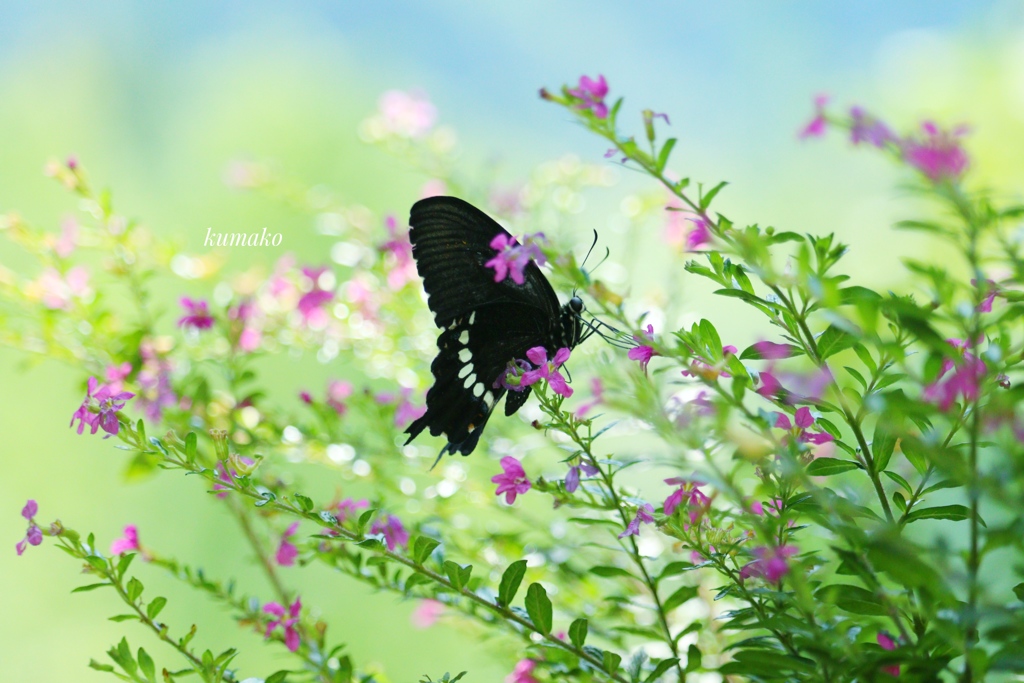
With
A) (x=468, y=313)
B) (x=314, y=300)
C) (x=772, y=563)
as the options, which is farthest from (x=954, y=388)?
(x=314, y=300)

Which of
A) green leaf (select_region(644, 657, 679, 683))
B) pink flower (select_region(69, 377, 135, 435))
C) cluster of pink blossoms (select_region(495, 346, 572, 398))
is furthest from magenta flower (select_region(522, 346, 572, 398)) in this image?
pink flower (select_region(69, 377, 135, 435))

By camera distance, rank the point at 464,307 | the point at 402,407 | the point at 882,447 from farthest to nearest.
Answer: the point at 402,407
the point at 464,307
the point at 882,447

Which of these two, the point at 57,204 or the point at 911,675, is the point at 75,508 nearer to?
the point at 57,204

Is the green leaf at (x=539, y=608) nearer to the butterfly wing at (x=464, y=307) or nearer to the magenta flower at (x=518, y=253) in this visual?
the magenta flower at (x=518, y=253)

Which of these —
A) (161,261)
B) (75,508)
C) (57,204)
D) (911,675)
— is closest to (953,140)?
(911,675)

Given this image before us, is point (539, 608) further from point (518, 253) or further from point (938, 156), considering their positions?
point (938, 156)

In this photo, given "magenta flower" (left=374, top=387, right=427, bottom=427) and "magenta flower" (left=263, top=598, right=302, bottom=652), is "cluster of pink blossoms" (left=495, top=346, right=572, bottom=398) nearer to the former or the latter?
"magenta flower" (left=263, top=598, right=302, bottom=652)
